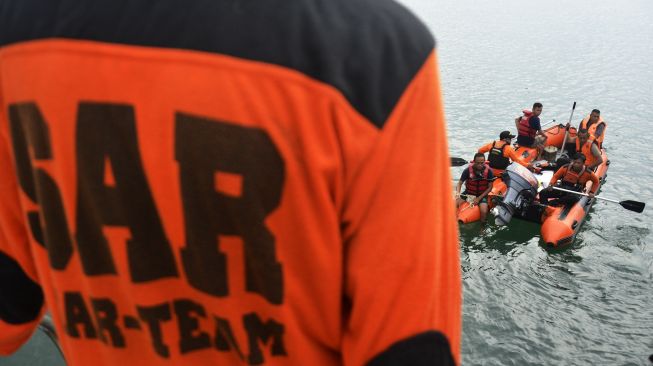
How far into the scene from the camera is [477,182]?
378 inches

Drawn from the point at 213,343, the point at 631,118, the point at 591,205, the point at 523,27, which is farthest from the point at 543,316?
the point at 523,27

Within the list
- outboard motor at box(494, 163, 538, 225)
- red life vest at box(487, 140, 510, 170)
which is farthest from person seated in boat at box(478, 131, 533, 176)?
outboard motor at box(494, 163, 538, 225)

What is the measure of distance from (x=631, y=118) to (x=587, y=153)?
29.7 ft

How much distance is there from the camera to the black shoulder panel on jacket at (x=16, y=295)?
973 millimetres

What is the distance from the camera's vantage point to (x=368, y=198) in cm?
67

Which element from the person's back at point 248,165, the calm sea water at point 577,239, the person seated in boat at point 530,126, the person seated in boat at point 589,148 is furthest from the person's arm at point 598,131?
the person's back at point 248,165

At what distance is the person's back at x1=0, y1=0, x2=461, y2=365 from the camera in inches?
25.5

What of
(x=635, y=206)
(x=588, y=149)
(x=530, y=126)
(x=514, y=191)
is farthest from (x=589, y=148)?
(x=514, y=191)

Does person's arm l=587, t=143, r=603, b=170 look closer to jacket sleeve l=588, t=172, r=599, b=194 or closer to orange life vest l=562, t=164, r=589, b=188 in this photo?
jacket sleeve l=588, t=172, r=599, b=194

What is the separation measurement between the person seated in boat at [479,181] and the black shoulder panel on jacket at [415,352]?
9.14m

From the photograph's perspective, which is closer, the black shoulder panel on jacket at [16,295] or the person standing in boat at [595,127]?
the black shoulder panel on jacket at [16,295]

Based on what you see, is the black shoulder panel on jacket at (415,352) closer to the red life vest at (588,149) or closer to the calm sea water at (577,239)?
the calm sea water at (577,239)

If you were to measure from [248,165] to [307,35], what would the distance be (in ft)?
0.63

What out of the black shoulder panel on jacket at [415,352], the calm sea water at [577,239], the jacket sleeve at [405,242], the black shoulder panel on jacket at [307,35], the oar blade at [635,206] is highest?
the black shoulder panel on jacket at [307,35]
